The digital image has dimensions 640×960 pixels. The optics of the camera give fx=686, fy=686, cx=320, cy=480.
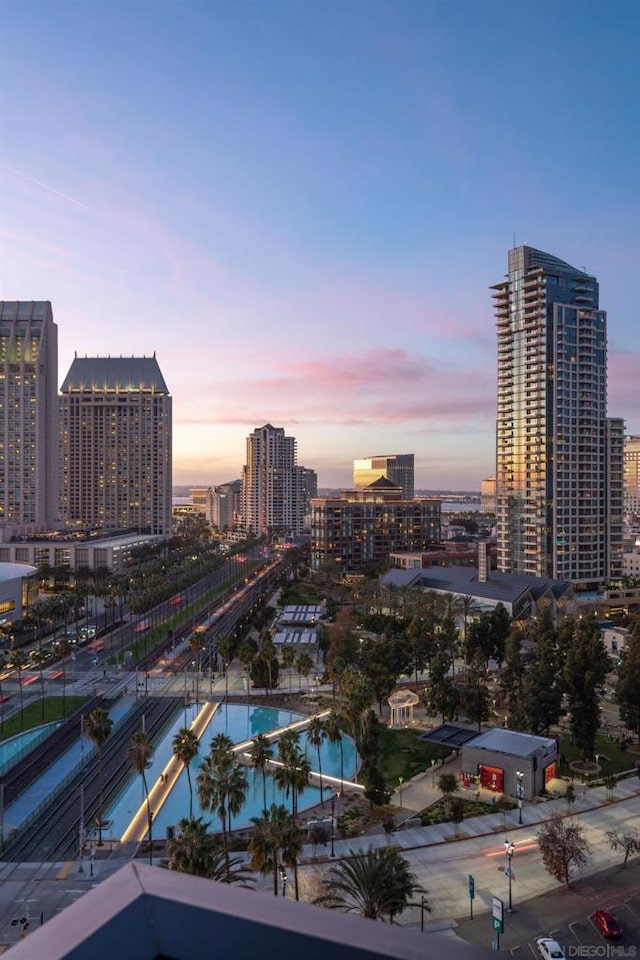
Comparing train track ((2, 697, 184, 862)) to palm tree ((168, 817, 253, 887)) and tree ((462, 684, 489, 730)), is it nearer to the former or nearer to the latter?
palm tree ((168, 817, 253, 887))

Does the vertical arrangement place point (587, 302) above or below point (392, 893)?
above

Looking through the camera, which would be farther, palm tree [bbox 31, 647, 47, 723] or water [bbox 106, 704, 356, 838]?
palm tree [bbox 31, 647, 47, 723]

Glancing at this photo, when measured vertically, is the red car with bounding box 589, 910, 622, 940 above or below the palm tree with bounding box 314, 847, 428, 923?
below

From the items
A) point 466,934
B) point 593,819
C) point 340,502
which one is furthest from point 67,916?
point 340,502

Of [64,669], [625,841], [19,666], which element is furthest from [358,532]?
[625,841]

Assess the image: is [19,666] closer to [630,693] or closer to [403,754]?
[403,754]

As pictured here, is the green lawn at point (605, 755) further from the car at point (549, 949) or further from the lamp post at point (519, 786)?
the car at point (549, 949)

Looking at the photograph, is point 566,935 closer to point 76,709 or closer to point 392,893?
point 392,893

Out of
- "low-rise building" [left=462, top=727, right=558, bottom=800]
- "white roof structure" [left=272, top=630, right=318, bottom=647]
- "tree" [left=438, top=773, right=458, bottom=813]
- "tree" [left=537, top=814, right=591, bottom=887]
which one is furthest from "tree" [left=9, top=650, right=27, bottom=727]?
"tree" [left=537, top=814, right=591, bottom=887]
